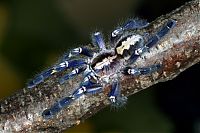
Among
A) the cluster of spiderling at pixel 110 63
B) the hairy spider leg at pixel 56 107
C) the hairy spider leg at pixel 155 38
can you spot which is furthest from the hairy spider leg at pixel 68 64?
the hairy spider leg at pixel 155 38

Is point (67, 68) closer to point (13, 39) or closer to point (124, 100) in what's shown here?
point (124, 100)

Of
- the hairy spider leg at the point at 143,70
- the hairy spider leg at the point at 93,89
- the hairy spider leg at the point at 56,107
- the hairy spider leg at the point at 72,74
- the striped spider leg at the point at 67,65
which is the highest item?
the striped spider leg at the point at 67,65

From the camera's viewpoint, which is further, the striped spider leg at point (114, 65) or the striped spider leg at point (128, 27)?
the striped spider leg at point (128, 27)

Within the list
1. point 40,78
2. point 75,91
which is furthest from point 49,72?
point 75,91

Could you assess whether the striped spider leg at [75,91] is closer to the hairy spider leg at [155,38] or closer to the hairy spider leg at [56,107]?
the hairy spider leg at [56,107]

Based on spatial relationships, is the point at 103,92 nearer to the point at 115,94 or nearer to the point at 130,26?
the point at 115,94

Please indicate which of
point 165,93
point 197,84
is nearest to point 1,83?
point 165,93

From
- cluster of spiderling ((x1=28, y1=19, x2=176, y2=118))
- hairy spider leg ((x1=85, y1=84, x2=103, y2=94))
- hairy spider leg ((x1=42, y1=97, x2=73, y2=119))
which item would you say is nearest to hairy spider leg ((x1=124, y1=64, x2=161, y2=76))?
cluster of spiderling ((x1=28, y1=19, x2=176, y2=118))
